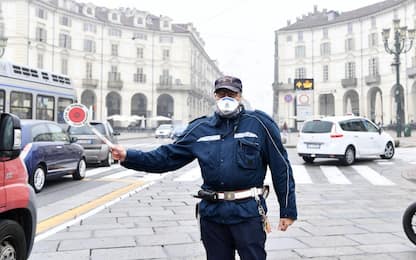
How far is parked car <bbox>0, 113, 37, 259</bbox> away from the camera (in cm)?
321

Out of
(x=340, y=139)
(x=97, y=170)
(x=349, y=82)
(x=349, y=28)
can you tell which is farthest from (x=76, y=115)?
(x=349, y=28)

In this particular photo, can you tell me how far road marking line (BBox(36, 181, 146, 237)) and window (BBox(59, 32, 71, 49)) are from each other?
52.8m

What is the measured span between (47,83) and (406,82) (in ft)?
156

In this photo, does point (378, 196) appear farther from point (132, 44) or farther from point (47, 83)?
point (132, 44)

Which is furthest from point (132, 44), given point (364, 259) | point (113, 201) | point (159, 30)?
point (364, 259)

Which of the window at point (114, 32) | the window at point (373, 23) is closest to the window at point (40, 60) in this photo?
the window at point (114, 32)

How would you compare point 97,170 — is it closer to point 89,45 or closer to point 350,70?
point 89,45

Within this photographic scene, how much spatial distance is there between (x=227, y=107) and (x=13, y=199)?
6.02 ft

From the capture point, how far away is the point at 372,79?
5922 centimetres

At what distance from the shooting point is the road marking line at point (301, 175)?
1147 cm

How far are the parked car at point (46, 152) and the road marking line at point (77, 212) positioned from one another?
1.59 meters

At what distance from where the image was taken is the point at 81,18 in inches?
2368

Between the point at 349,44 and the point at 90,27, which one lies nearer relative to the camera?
the point at 90,27

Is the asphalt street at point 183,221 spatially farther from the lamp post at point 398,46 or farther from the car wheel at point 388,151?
the lamp post at point 398,46
